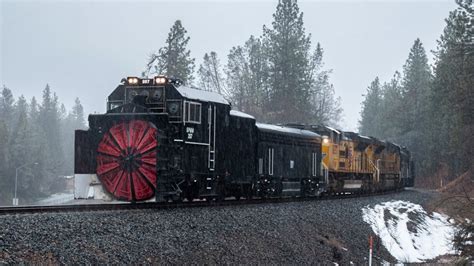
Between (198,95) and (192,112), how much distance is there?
43.2 inches

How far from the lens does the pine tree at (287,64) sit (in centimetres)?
7231

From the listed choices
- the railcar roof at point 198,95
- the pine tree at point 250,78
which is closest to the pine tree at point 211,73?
the pine tree at point 250,78

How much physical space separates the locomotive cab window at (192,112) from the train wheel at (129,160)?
1.65 meters

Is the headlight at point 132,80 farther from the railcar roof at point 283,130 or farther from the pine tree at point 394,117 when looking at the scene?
the pine tree at point 394,117

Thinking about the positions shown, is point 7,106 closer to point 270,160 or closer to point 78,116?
point 78,116

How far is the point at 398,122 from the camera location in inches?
3568

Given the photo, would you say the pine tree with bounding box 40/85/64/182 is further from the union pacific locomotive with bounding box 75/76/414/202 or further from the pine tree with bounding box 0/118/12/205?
the union pacific locomotive with bounding box 75/76/414/202

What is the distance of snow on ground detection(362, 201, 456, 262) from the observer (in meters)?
25.8

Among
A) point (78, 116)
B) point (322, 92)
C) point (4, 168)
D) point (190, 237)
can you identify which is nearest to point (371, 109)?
point (322, 92)

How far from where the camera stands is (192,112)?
20.6 meters

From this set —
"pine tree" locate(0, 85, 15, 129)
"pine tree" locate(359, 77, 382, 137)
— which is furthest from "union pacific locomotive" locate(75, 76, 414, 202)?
"pine tree" locate(0, 85, 15, 129)

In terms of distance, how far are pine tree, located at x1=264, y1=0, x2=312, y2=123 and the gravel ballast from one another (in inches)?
1878

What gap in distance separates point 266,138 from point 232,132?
14.1 feet

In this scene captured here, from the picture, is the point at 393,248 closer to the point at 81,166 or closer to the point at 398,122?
the point at 81,166
